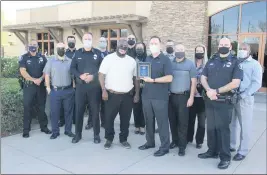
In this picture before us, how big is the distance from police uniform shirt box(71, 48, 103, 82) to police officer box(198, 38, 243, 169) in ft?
6.44

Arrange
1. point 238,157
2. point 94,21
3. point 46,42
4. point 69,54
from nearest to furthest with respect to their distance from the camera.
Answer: point 238,157, point 69,54, point 94,21, point 46,42

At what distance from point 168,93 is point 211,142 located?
1056mm

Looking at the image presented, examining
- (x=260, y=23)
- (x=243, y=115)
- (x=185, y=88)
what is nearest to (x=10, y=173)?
(x=185, y=88)

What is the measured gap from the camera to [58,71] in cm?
520

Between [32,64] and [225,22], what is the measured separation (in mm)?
9999

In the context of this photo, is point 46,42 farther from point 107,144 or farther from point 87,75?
point 107,144

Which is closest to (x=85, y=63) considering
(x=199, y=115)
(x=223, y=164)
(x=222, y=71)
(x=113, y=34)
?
(x=199, y=115)

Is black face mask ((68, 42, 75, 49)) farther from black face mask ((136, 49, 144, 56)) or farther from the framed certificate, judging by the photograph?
the framed certificate

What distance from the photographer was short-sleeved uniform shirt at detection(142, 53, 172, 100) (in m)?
4.34

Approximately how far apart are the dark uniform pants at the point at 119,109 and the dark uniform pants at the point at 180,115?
76 centimetres

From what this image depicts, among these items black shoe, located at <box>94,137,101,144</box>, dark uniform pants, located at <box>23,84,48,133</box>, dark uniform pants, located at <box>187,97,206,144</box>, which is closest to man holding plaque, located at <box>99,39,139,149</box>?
black shoe, located at <box>94,137,101,144</box>

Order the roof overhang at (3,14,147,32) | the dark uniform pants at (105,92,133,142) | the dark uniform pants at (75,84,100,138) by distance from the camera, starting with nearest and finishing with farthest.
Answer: the dark uniform pants at (105,92,133,142), the dark uniform pants at (75,84,100,138), the roof overhang at (3,14,147,32)

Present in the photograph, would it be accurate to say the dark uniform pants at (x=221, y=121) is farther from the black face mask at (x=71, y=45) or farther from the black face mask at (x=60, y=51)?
the black face mask at (x=71, y=45)

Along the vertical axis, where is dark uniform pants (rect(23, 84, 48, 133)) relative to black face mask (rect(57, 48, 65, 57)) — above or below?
below
